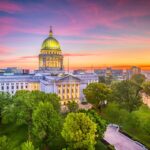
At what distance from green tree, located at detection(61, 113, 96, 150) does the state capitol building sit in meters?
51.4

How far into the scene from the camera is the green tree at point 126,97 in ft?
206

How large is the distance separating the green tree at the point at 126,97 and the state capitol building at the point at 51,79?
74.8 ft

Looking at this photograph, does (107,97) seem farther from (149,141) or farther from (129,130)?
(149,141)

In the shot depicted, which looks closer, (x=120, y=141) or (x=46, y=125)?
(x=46, y=125)

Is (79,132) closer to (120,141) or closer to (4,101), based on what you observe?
(120,141)

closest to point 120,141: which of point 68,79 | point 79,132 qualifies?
point 79,132

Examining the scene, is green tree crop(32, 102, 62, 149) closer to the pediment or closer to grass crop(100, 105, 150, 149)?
grass crop(100, 105, 150, 149)

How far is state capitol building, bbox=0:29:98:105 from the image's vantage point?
87.6 meters

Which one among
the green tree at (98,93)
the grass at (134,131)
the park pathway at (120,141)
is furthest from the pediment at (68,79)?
the park pathway at (120,141)

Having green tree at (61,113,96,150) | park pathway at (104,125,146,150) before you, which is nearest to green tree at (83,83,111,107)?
park pathway at (104,125,146,150)

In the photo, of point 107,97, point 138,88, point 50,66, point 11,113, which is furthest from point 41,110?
point 50,66

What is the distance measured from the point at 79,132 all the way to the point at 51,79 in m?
54.7

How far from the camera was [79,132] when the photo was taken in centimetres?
3400

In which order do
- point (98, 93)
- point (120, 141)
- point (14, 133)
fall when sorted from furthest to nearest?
point (98, 93), point (14, 133), point (120, 141)
